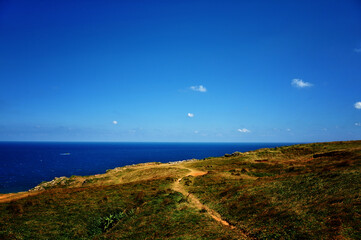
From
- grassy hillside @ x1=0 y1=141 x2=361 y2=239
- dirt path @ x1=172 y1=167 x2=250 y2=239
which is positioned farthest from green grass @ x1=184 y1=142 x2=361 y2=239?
dirt path @ x1=172 y1=167 x2=250 y2=239

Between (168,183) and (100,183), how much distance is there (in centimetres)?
2100

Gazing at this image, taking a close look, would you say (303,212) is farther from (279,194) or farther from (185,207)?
(185,207)

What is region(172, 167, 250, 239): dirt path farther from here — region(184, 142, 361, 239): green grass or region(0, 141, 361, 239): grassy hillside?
region(184, 142, 361, 239): green grass

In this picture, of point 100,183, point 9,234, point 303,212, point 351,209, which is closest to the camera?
point 351,209

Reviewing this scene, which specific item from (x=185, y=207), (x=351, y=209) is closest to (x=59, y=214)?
(x=185, y=207)

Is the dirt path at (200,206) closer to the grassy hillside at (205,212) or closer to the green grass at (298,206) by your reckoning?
the grassy hillside at (205,212)

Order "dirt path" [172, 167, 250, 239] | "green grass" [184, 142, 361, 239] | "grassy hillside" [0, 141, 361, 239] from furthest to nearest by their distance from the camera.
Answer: "dirt path" [172, 167, 250, 239], "grassy hillside" [0, 141, 361, 239], "green grass" [184, 142, 361, 239]

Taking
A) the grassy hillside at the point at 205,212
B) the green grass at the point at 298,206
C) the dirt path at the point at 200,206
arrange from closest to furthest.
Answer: the green grass at the point at 298,206 < the grassy hillside at the point at 205,212 < the dirt path at the point at 200,206

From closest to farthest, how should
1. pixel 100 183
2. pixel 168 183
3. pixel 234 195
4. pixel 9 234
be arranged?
1. pixel 9 234
2. pixel 234 195
3. pixel 168 183
4. pixel 100 183

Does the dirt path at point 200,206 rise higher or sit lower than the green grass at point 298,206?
lower

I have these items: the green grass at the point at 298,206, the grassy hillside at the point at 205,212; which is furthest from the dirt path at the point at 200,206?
the green grass at the point at 298,206

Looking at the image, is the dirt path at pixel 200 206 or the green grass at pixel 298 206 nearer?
the green grass at pixel 298 206

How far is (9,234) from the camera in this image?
63.9 ft

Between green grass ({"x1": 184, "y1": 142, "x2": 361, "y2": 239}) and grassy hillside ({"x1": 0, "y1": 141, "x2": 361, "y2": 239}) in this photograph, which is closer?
green grass ({"x1": 184, "y1": 142, "x2": 361, "y2": 239})
